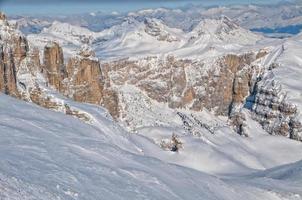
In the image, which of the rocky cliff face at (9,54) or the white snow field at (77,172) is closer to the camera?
the white snow field at (77,172)

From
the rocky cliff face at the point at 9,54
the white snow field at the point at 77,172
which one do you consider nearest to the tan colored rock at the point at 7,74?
the rocky cliff face at the point at 9,54

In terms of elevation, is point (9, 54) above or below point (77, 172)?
below

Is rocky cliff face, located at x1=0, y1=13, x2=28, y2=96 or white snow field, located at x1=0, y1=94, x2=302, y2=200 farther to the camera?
rocky cliff face, located at x1=0, y1=13, x2=28, y2=96

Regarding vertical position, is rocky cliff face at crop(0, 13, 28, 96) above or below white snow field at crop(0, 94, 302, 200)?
below

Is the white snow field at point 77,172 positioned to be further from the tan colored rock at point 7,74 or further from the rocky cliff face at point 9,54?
the rocky cliff face at point 9,54

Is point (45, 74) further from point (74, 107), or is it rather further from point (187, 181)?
point (187, 181)

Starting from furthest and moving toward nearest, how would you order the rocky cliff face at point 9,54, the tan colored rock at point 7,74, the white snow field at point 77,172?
the rocky cliff face at point 9,54 → the tan colored rock at point 7,74 → the white snow field at point 77,172

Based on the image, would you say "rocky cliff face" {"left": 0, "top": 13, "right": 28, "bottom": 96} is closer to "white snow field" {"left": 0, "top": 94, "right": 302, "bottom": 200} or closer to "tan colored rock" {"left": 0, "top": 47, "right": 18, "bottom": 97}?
"tan colored rock" {"left": 0, "top": 47, "right": 18, "bottom": 97}

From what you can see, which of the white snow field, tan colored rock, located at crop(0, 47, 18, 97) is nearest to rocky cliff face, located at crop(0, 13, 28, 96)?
tan colored rock, located at crop(0, 47, 18, 97)

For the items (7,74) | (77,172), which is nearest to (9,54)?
(7,74)

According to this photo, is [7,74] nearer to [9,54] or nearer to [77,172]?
[9,54]

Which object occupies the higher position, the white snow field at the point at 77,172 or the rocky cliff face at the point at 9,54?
the white snow field at the point at 77,172

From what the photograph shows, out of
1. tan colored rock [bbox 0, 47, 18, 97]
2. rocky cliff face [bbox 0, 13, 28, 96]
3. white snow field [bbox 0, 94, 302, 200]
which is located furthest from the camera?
rocky cliff face [bbox 0, 13, 28, 96]
